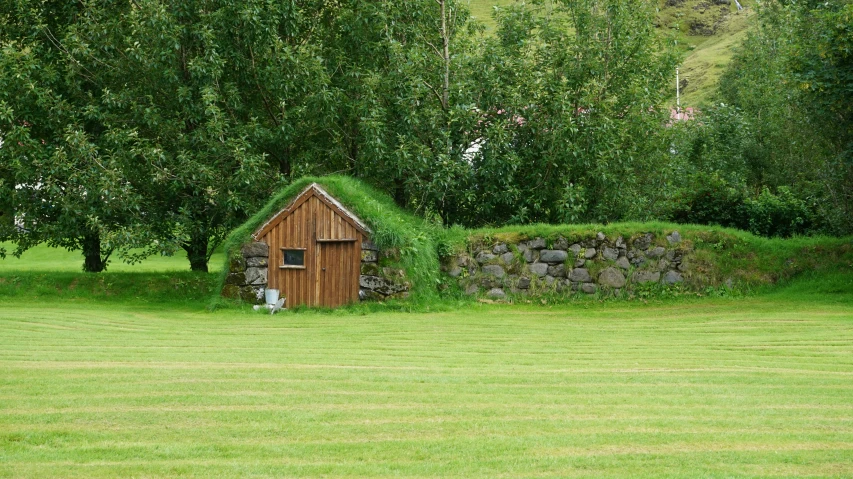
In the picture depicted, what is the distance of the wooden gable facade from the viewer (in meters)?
24.2

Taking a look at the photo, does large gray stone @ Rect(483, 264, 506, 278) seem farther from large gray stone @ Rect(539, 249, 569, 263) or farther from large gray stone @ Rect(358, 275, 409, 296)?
large gray stone @ Rect(358, 275, 409, 296)

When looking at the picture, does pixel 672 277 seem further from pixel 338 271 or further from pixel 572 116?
pixel 338 271

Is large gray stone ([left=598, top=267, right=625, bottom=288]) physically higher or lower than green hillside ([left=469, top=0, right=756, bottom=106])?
lower

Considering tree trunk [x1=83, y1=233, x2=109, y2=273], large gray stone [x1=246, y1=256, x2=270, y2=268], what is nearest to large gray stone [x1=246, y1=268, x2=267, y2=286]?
large gray stone [x1=246, y1=256, x2=270, y2=268]

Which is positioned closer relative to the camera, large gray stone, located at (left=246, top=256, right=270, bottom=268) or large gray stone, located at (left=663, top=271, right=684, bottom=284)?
large gray stone, located at (left=246, top=256, right=270, bottom=268)

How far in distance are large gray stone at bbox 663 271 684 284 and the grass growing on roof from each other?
19.9 feet

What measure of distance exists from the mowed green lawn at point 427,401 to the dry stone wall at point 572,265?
5.41 metres

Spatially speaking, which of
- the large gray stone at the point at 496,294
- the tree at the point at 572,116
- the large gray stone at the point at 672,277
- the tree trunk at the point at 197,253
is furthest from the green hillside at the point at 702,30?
the large gray stone at the point at 496,294

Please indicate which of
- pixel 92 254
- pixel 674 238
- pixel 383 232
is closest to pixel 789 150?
pixel 674 238

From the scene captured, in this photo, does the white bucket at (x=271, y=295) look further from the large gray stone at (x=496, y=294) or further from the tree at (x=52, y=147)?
the large gray stone at (x=496, y=294)

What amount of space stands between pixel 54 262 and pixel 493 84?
82.1 ft

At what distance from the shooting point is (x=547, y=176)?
29.6 m

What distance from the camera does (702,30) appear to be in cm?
15425

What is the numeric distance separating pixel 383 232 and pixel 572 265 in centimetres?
526
